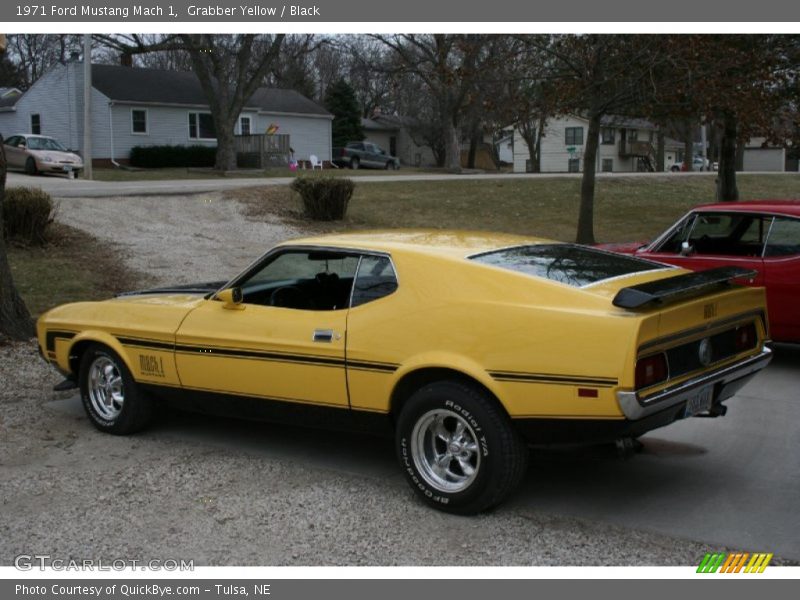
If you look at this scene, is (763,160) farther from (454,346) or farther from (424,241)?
(454,346)

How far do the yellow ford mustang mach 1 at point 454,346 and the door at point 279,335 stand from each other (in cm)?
1

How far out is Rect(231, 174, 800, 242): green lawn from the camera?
22.5m

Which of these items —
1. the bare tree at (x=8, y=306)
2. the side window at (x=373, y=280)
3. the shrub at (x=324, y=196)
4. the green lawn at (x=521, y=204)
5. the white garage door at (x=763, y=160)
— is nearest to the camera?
the side window at (x=373, y=280)

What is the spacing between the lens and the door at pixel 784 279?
8.02 meters

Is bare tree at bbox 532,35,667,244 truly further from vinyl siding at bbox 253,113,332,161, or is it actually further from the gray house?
vinyl siding at bbox 253,113,332,161

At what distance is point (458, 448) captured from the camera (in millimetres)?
4875

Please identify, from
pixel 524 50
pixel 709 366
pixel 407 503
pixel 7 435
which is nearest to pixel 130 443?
pixel 7 435

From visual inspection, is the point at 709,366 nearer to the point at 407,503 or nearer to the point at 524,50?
the point at 407,503

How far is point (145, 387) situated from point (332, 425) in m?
1.57

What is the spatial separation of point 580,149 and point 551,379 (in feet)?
229

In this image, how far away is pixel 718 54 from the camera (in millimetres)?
17375

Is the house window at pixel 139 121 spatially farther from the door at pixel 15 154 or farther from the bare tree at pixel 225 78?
the door at pixel 15 154

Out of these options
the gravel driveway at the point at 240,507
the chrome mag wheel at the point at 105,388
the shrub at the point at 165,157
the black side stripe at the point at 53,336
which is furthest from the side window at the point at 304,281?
the shrub at the point at 165,157

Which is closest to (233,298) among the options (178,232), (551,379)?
(551,379)
